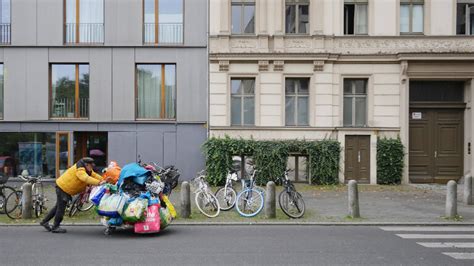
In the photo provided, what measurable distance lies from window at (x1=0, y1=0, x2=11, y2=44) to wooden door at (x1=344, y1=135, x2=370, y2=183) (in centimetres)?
1521

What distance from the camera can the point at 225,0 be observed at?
56.3 ft

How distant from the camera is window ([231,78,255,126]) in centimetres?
1750

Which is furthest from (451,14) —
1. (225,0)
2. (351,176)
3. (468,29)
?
(225,0)

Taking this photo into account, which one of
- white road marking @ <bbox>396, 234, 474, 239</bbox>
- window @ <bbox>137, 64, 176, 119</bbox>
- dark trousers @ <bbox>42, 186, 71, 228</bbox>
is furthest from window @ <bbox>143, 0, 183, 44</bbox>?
white road marking @ <bbox>396, 234, 474, 239</bbox>

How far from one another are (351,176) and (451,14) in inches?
315

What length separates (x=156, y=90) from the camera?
691 inches

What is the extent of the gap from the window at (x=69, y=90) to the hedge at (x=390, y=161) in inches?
495

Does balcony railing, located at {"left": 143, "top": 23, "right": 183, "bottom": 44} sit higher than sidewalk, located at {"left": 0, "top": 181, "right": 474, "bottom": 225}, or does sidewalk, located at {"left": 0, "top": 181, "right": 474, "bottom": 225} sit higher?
balcony railing, located at {"left": 143, "top": 23, "right": 183, "bottom": 44}

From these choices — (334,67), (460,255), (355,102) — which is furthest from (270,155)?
(460,255)

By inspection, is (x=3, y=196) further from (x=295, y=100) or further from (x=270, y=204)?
(x=295, y=100)

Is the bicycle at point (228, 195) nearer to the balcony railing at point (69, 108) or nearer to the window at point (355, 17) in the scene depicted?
the balcony railing at point (69, 108)

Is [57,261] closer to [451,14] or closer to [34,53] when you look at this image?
[34,53]

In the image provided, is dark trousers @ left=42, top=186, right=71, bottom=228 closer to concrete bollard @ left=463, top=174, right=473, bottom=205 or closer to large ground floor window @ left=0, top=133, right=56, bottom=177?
large ground floor window @ left=0, top=133, right=56, bottom=177

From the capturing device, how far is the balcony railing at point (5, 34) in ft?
56.4
